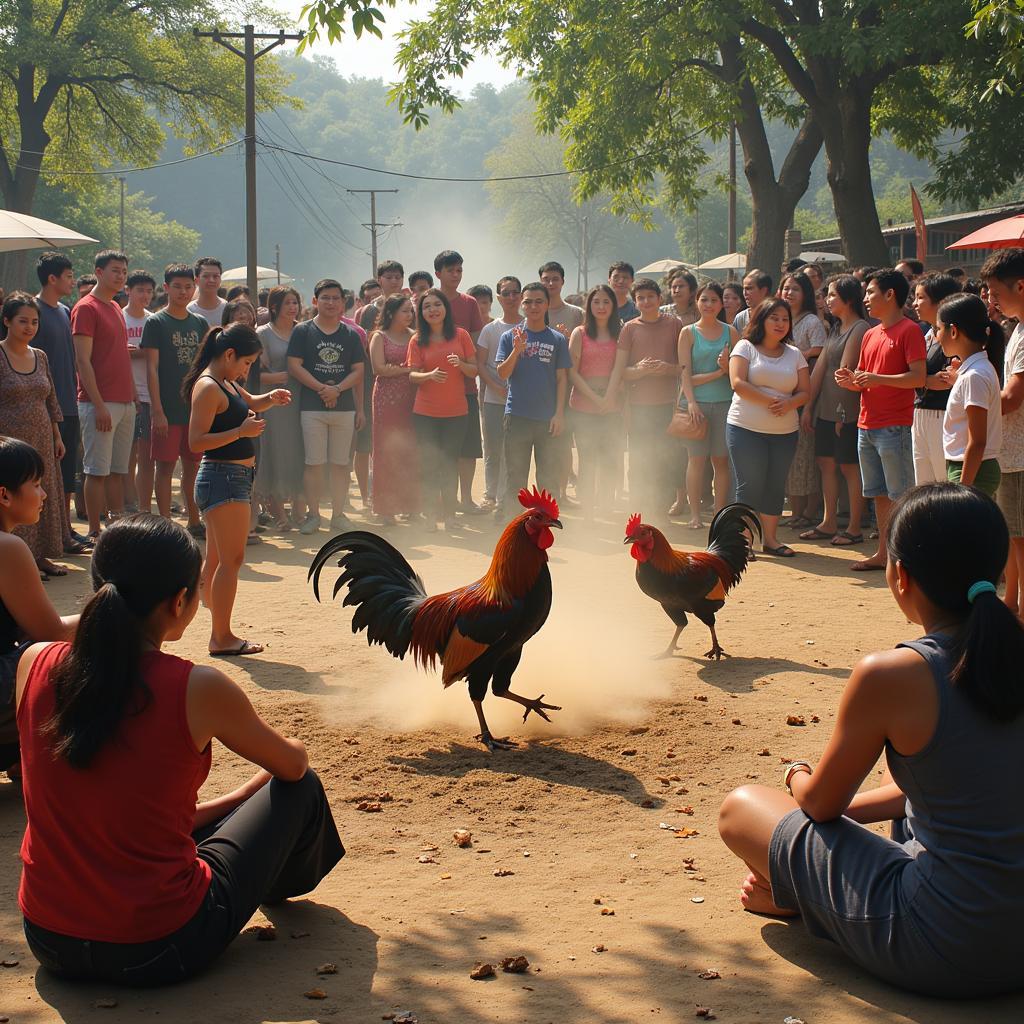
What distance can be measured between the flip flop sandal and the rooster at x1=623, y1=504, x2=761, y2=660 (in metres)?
2.46

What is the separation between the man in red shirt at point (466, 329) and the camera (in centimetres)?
1216

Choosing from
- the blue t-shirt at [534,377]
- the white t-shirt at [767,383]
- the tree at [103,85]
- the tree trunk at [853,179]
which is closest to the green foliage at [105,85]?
the tree at [103,85]

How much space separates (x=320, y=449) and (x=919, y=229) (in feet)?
29.5

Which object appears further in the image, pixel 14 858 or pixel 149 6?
pixel 149 6

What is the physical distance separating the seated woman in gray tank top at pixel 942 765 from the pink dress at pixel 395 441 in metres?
8.70

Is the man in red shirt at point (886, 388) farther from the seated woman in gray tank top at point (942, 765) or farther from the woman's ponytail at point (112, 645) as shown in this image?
the woman's ponytail at point (112, 645)

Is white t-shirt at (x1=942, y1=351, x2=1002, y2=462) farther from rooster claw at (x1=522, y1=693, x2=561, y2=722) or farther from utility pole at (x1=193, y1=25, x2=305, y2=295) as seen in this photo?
utility pole at (x1=193, y1=25, x2=305, y2=295)

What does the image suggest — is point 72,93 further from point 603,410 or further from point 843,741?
point 843,741

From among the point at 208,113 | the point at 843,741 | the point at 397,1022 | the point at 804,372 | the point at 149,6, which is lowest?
the point at 397,1022

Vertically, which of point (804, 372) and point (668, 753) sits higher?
point (804, 372)

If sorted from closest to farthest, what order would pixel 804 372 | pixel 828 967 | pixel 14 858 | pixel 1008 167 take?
pixel 828 967, pixel 14 858, pixel 804 372, pixel 1008 167

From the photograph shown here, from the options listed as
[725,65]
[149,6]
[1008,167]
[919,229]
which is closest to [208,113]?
[149,6]

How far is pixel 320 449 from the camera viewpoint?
37.3ft

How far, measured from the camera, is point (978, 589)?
313 centimetres
